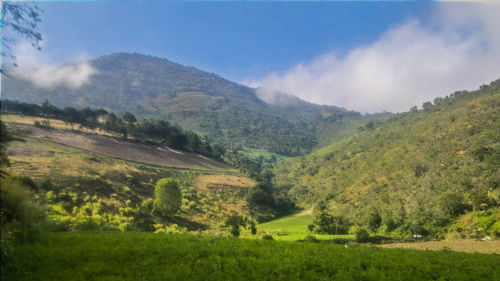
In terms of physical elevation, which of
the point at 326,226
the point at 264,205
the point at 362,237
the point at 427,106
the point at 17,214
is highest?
the point at 427,106

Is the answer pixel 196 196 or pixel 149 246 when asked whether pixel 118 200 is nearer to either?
pixel 196 196

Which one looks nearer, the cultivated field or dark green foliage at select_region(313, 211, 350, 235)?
dark green foliage at select_region(313, 211, 350, 235)

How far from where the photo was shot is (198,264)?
1000cm

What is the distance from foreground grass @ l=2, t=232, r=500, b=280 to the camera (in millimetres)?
8539

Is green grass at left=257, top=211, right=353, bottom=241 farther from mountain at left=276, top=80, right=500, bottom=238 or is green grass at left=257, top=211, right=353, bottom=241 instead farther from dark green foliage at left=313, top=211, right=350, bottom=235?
mountain at left=276, top=80, right=500, bottom=238

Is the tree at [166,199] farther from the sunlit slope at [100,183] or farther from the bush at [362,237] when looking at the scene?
the bush at [362,237]

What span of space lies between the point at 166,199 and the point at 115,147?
4736cm

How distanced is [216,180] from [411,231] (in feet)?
188

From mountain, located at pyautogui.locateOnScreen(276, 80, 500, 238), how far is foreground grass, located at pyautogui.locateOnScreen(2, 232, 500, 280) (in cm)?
3017

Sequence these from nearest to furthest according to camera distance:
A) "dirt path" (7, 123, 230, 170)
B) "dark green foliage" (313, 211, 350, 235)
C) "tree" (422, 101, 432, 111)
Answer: "dark green foliage" (313, 211, 350, 235) → "dirt path" (7, 123, 230, 170) → "tree" (422, 101, 432, 111)

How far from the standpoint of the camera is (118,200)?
42.4 meters

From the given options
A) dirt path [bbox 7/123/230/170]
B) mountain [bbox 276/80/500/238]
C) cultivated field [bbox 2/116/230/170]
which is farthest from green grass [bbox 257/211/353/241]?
dirt path [bbox 7/123/230/170]

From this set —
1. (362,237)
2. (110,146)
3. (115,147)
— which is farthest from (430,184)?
(110,146)

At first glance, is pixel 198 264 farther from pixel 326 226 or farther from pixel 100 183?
pixel 326 226
